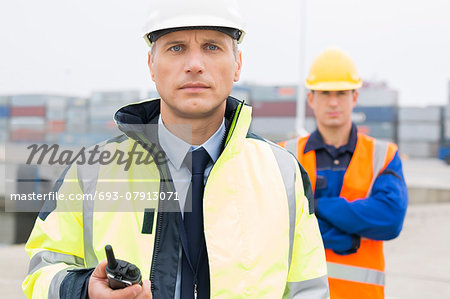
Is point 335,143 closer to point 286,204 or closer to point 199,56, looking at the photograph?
point 286,204

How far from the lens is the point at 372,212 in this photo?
2.41m

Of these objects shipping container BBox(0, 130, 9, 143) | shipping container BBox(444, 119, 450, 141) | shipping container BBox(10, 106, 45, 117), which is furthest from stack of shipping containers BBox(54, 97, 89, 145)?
shipping container BBox(444, 119, 450, 141)

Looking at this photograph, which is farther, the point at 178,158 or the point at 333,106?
the point at 333,106

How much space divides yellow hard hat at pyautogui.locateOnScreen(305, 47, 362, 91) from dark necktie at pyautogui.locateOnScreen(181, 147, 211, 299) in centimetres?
156

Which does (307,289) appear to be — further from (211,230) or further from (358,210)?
(358,210)

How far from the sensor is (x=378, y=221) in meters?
2.42

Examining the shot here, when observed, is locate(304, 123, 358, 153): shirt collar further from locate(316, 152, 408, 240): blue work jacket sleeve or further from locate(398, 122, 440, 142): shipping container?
locate(398, 122, 440, 142): shipping container

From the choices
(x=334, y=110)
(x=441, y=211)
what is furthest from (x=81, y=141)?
(x=334, y=110)

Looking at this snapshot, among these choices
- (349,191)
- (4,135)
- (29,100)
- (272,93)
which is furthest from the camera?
(29,100)

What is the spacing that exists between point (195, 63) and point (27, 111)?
168ft

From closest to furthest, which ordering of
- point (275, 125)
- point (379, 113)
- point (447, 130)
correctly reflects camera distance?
point (275, 125) → point (379, 113) → point (447, 130)

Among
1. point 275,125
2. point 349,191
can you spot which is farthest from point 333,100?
point 275,125

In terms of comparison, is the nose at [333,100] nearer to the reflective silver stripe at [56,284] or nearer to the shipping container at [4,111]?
the reflective silver stripe at [56,284]

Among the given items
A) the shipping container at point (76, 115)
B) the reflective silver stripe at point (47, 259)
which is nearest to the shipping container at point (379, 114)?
the shipping container at point (76, 115)
